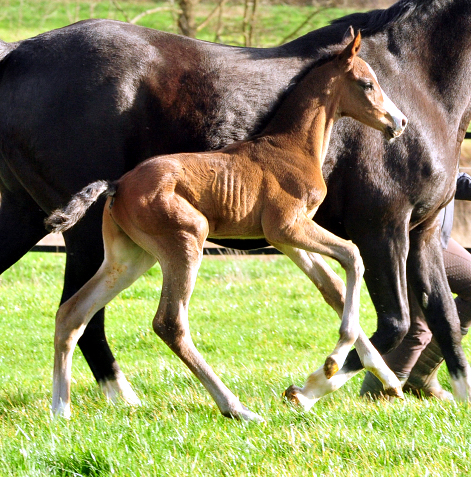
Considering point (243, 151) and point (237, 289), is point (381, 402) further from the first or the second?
point (237, 289)

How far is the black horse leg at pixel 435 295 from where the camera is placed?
4461mm

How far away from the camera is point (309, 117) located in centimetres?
404

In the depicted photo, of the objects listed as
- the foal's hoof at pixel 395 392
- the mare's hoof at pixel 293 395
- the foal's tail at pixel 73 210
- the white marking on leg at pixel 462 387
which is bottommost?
the white marking on leg at pixel 462 387

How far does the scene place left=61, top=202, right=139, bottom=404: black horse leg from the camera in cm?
427

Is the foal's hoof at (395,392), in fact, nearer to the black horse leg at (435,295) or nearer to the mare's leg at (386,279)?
the mare's leg at (386,279)

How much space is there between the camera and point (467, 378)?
4398 mm

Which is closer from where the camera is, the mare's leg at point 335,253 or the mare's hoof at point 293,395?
the mare's leg at point 335,253

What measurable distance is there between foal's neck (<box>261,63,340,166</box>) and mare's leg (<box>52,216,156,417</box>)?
0.95m

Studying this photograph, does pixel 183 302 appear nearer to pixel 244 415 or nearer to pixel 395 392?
pixel 244 415

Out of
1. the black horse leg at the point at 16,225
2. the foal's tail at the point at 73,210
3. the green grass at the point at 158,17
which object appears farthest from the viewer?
the green grass at the point at 158,17

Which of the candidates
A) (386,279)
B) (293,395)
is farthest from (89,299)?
(386,279)

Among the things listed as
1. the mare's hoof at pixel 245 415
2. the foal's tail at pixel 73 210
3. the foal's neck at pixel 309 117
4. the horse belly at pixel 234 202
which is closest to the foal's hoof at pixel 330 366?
the mare's hoof at pixel 245 415

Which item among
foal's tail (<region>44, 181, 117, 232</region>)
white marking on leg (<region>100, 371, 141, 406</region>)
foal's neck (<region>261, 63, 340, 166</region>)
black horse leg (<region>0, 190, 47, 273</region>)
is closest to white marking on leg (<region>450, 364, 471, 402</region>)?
foal's neck (<region>261, 63, 340, 166</region>)

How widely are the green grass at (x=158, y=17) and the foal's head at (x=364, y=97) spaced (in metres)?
9.10
